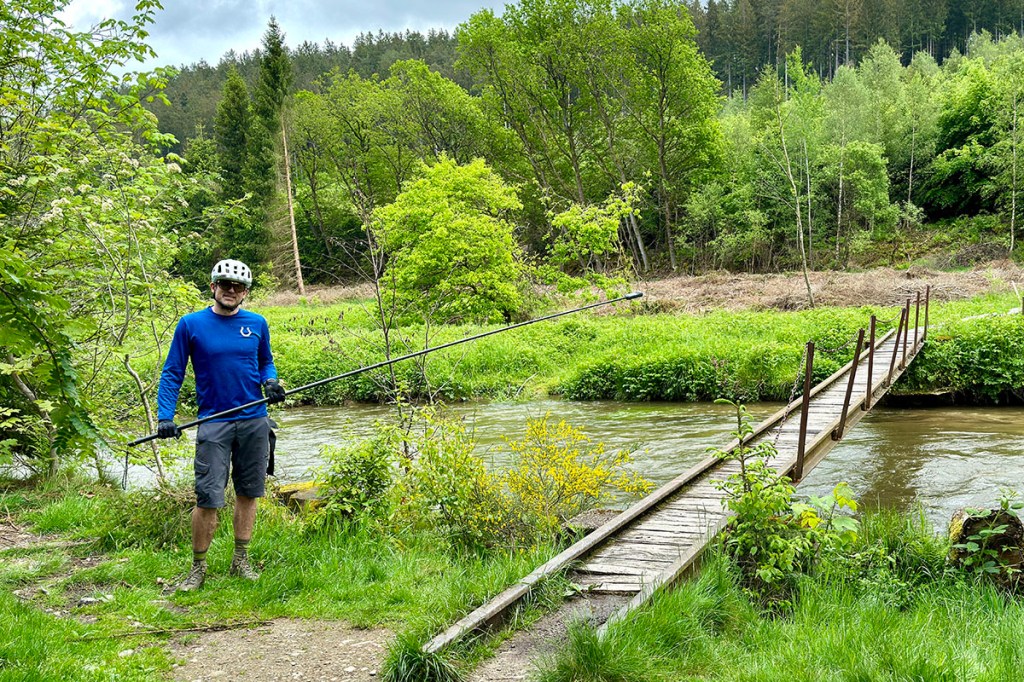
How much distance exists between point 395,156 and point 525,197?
1026 centimetres

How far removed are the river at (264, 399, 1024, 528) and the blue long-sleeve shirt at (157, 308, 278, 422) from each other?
1.90m

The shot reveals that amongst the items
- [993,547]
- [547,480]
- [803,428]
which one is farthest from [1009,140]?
[547,480]

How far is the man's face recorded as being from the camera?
16.0ft

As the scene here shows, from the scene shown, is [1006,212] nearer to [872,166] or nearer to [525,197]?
[872,166]

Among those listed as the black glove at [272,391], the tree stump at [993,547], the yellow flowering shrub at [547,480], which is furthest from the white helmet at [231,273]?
the tree stump at [993,547]

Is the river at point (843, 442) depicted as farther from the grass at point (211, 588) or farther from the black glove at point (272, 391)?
the black glove at point (272, 391)

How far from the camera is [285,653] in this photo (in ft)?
13.0

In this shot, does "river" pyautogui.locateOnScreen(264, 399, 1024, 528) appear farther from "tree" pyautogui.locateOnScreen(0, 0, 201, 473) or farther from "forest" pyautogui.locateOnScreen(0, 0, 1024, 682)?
"tree" pyautogui.locateOnScreen(0, 0, 201, 473)

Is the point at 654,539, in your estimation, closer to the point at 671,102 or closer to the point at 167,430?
the point at 167,430

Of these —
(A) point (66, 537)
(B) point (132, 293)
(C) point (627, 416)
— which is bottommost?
(C) point (627, 416)

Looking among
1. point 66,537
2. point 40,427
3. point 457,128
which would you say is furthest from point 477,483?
point 457,128

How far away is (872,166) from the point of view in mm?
35406

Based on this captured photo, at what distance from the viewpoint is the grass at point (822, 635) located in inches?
128

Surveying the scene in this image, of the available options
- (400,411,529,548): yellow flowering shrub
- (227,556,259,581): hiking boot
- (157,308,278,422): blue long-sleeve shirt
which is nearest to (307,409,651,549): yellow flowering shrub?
(400,411,529,548): yellow flowering shrub
